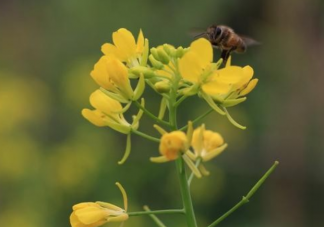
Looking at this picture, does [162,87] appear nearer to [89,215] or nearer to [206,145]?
[206,145]

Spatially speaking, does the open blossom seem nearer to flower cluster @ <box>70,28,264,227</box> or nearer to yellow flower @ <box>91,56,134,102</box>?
flower cluster @ <box>70,28,264,227</box>

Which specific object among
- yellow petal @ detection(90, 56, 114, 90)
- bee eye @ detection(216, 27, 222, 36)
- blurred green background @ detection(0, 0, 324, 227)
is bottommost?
blurred green background @ detection(0, 0, 324, 227)

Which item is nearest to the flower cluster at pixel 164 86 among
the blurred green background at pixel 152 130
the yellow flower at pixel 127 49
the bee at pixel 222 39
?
the yellow flower at pixel 127 49

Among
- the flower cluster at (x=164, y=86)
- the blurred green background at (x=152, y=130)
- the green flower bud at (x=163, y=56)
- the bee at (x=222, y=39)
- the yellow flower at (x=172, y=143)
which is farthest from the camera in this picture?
the blurred green background at (x=152, y=130)

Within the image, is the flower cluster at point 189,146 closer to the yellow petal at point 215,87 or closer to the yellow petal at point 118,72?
the yellow petal at point 215,87

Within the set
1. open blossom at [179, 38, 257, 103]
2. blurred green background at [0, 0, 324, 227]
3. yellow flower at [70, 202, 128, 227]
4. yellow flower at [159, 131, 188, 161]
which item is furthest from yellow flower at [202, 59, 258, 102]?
blurred green background at [0, 0, 324, 227]
